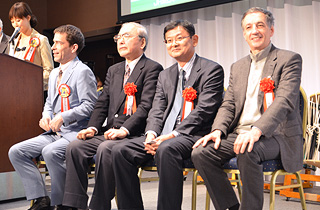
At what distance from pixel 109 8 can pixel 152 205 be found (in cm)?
387

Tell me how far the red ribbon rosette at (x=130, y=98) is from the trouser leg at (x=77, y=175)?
14.3 inches

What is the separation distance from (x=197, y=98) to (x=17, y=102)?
1.68 metres

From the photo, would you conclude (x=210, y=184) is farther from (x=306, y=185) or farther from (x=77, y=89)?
(x=306, y=185)

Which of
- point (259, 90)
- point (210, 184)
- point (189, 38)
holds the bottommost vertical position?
point (210, 184)

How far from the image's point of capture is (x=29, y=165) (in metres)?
2.77

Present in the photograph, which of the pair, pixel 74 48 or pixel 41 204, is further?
pixel 74 48

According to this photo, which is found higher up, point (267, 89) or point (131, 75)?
point (131, 75)

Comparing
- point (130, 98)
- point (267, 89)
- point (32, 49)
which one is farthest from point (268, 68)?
point (32, 49)

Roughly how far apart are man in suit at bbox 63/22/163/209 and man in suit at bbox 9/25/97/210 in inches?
5.0

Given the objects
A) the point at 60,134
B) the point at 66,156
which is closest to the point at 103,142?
the point at 66,156

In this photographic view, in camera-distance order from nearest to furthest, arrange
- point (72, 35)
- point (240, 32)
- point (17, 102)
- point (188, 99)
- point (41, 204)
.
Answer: point (188, 99), point (41, 204), point (72, 35), point (17, 102), point (240, 32)

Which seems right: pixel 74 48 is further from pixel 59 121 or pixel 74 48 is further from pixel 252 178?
pixel 252 178

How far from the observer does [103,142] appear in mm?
Answer: 2432

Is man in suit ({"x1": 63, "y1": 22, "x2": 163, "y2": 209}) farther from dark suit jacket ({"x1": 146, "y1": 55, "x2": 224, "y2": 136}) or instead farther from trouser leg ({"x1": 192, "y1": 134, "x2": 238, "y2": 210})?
trouser leg ({"x1": 192, "y1": 134, "x2": 238, "y2": 210})
